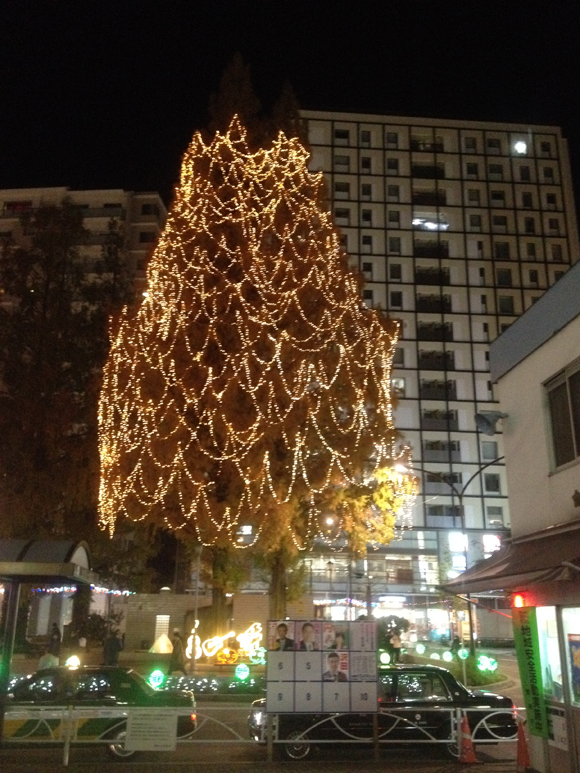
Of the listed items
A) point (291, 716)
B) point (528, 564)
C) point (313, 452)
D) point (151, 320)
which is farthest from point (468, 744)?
point (151, 320)

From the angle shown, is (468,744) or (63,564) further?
(63,564)

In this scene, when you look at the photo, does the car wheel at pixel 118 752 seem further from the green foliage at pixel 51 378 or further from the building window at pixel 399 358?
the building window at pixel 399 358

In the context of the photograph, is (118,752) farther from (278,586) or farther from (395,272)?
(395,272)

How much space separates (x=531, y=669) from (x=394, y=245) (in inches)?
1856

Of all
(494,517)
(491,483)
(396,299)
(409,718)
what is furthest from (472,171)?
(409,718)

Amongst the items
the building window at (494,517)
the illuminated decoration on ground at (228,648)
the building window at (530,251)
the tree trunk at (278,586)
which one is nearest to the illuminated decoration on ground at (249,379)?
the tree trunk at (278,586)

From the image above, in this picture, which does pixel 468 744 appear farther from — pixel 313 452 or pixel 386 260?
pixel 386 260

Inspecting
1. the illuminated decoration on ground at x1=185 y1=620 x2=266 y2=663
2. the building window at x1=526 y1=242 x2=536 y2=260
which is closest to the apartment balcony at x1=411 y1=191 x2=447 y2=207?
the building window at x1=526 y1=242 x2=536 y2=260

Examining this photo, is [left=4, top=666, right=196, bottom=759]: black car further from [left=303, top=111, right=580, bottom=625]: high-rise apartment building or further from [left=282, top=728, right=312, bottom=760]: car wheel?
[left=303, top=111, right=580, bottom=625]: high-rise apartment building

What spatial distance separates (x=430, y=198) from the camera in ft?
183

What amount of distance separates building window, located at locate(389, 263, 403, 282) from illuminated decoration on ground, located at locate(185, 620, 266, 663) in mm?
33644

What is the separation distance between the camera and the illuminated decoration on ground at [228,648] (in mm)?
23250

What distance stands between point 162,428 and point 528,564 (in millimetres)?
14011

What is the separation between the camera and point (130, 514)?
21578mm
